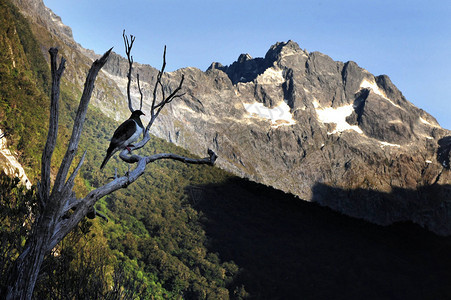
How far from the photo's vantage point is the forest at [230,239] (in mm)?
56656

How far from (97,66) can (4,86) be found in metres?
35.0

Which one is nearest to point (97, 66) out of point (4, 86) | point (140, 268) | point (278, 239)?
point (4, 86)

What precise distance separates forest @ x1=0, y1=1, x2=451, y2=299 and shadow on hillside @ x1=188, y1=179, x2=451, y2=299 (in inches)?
9.3

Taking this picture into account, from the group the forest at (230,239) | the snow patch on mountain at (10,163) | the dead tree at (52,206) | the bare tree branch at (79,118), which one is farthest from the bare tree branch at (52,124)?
the forest at (230,239)

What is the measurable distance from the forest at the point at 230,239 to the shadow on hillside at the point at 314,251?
236 millimetres

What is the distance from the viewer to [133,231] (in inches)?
2517

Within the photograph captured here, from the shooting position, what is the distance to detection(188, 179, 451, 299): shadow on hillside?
6994cm

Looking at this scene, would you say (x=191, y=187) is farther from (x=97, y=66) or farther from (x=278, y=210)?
(x=97, y=66)

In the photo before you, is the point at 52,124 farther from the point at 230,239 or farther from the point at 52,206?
the point at 230,239

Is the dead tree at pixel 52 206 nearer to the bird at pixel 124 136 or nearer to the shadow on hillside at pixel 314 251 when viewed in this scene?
the bird at pixel 124 136

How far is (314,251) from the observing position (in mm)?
79312

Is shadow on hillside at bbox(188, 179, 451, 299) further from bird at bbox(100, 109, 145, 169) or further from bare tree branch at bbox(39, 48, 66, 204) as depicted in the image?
bare tree branch at bbox(39, 48, 66, 204)

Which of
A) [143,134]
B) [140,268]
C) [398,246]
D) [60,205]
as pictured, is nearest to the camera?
[60,205]

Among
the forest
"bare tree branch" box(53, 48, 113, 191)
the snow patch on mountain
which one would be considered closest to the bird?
"bare tree branch" box(53, 48, 113, 191)
